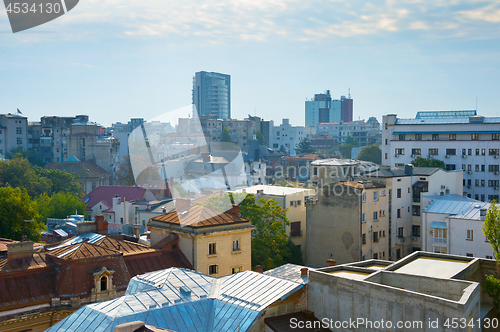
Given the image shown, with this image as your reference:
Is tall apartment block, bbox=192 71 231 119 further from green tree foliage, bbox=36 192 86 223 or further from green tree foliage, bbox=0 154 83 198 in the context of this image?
green tree foliage, bbox=36 192 86 223

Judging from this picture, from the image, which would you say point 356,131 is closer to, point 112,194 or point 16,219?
point 112,194

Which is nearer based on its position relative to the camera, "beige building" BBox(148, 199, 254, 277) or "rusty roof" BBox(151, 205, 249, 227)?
"beige building" BBox(148, 199, 254, 277)

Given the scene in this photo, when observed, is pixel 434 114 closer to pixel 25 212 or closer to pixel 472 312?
pixel 25 212

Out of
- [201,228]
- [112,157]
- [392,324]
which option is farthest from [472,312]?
[112,157]

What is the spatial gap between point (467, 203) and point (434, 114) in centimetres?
4984

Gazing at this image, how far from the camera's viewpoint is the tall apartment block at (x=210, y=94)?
14275cm

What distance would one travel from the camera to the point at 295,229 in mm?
40719

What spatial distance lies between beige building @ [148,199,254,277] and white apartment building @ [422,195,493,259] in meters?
18.0

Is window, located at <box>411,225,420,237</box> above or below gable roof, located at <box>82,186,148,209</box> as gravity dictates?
below

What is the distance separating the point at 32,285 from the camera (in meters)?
17.7

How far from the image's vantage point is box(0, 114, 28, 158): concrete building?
288ft

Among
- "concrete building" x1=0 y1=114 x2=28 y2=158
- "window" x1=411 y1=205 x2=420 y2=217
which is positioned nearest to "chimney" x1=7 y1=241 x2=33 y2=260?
"window" x1=411 y1=205 x2=420 y2=217

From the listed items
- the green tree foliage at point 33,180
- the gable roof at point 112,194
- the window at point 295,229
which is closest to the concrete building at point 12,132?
the green tree foliage at point 33,180

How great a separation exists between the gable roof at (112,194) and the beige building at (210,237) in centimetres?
2883
